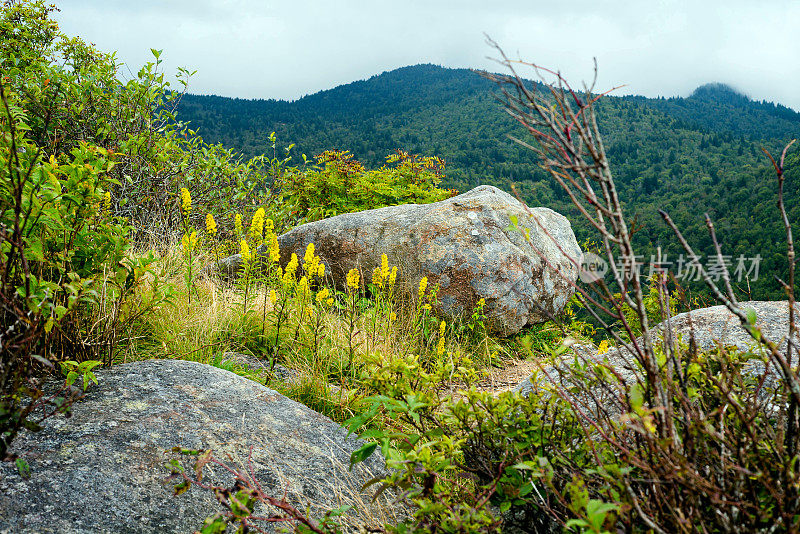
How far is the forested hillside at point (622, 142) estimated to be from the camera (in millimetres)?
27281

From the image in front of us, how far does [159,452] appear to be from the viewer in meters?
1.88

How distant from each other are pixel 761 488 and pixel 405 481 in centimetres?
90

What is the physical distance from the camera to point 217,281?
530cm

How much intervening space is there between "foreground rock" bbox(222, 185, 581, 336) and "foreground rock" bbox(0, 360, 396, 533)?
3596mm

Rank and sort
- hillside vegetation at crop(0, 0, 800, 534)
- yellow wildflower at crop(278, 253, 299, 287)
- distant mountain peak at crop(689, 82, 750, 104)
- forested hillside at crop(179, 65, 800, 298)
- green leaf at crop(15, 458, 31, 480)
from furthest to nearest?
distant mountain peak at crop(689, 82, 750, 104) → forested hillside at crop(179, 65, 800, 298) → yellow wildflower at crop(278, 253, 299, 287) → green leaf at crop(15, 458, 31, 480) → hillside vegetation at crop(0, 0, 800, 534)

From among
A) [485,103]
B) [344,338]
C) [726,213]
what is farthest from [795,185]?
[485,103]

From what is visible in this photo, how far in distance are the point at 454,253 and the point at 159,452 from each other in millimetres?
4517

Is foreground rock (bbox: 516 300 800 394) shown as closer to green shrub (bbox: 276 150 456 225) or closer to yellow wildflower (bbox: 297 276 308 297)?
yellow wildflower (bbox: 297 276 308 297)

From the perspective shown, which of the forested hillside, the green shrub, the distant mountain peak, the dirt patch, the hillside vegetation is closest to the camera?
the hillside vegetation

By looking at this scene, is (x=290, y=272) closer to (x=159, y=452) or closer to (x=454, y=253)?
(x=159, y=452)

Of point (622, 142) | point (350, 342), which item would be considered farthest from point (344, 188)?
point (622, 142)

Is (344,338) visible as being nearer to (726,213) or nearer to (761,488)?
(761,488)

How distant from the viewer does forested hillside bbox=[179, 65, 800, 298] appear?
2728cm

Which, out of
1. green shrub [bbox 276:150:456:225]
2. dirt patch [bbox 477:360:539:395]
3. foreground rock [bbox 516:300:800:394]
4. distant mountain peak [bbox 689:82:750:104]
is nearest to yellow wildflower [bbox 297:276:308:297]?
foreground rock [bbox 516:300:800:394]
